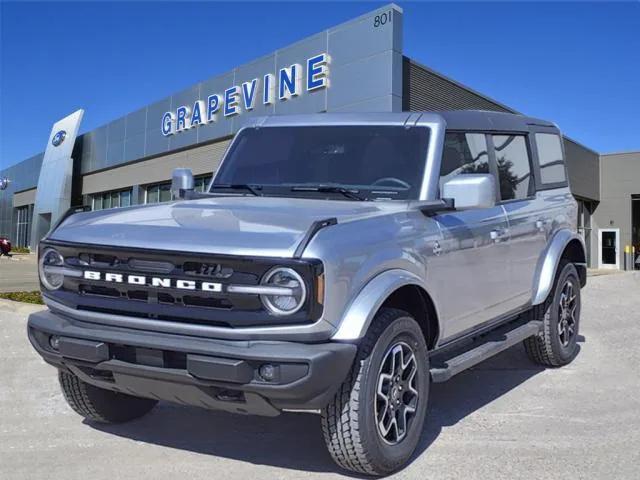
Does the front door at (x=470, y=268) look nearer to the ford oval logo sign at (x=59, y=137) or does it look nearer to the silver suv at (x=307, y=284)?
the silver suv at (x=307, y=284)

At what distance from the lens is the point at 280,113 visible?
18547mm

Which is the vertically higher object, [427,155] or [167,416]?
[427,155]

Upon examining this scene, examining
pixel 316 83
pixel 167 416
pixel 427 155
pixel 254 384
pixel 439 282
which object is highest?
pixel 316 83

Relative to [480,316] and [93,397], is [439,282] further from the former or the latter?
[93,397]

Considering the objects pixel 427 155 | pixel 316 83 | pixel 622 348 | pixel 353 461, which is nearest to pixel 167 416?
pixel 353 461

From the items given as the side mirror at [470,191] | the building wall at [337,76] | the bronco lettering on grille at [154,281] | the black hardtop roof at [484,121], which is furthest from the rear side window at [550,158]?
the building wall at [337,76]

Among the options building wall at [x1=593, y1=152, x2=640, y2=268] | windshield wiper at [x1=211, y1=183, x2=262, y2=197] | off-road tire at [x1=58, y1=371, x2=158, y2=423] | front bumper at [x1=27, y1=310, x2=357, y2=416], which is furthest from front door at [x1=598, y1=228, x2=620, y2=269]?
front bumper at [x1=27, y1=310, x2=357, y2=416]

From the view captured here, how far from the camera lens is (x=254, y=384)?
9.38 ft

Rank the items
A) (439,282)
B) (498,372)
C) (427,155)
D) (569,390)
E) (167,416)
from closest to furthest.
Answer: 1. (439,282)
2. (427,155)
3. (167,416)
4. (569,390)
5. (498,372)

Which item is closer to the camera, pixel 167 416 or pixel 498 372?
pixel 167 416

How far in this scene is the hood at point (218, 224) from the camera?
2953mm

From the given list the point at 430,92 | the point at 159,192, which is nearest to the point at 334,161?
the point at 430,92

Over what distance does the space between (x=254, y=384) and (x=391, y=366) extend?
0.84 meters

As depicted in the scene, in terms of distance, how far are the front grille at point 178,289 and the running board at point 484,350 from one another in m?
1.22
